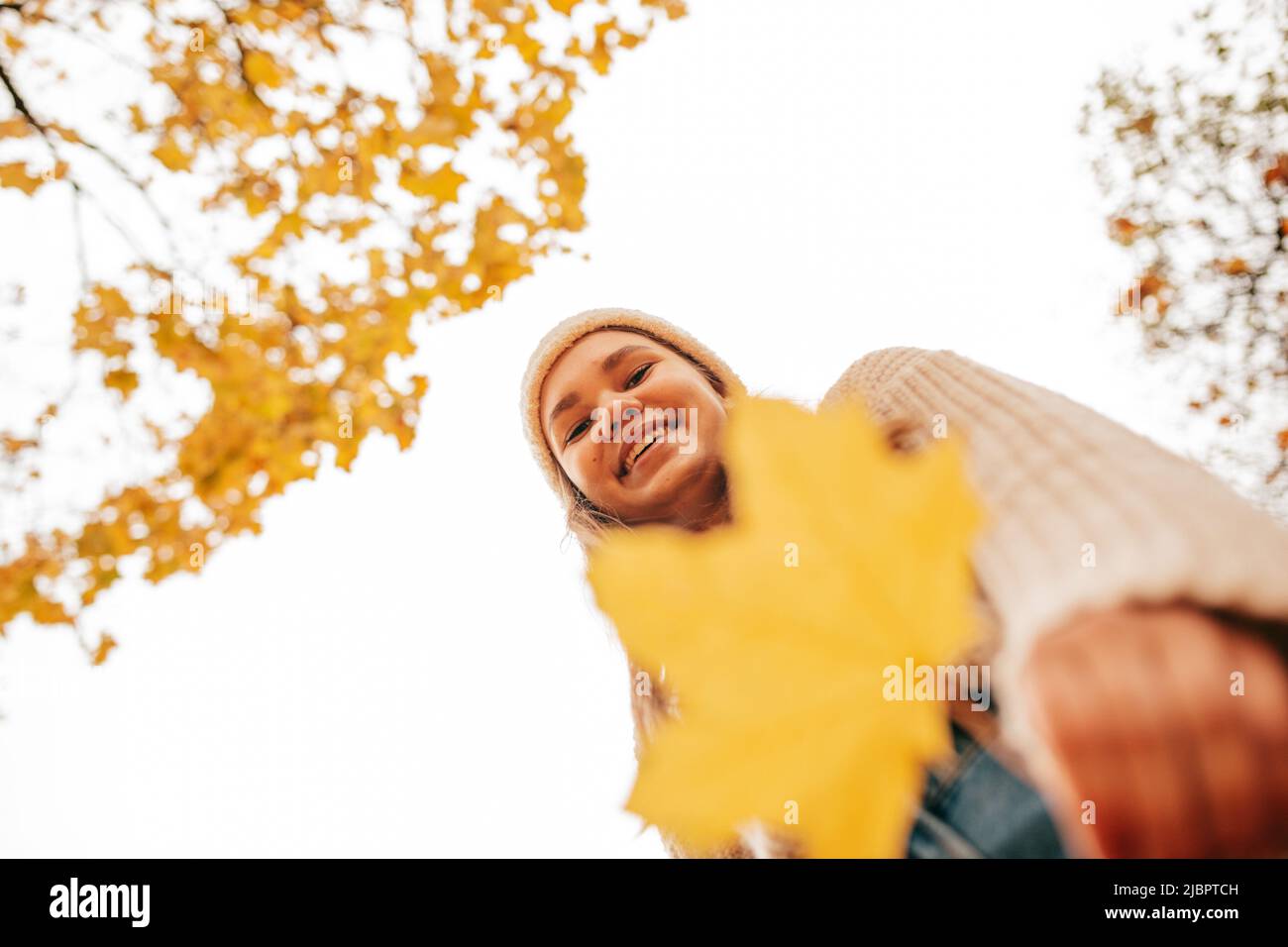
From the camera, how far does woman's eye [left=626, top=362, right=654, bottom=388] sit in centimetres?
125

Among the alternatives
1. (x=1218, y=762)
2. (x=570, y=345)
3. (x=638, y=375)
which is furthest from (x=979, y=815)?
(x=570, y=345)

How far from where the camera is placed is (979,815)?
710 mm

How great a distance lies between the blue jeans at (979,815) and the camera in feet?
2.17

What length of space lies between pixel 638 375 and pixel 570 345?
42 cm

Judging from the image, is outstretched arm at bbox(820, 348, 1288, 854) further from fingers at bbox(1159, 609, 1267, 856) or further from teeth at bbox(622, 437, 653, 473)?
teeth at bbox(622, 437, 653, 473)

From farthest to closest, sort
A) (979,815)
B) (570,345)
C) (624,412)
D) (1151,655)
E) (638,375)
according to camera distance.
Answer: (570,345) < (638,375) < (624,412) < (979,815) < (1151,655)

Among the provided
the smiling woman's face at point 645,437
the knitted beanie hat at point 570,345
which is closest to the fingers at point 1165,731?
the smiling woman's face at point 645,437

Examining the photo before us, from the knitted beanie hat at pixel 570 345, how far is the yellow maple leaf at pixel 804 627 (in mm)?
1341

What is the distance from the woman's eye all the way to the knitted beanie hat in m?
0.40

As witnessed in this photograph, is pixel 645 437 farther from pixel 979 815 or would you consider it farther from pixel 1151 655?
pixel 1151 655

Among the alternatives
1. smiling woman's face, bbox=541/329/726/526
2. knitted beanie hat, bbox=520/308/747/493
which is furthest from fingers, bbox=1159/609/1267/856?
knitted beanie hat, bbox=520/308/747/493

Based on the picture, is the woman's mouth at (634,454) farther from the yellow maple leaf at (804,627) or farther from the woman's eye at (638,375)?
the yellow maple leaf at (804,627)
